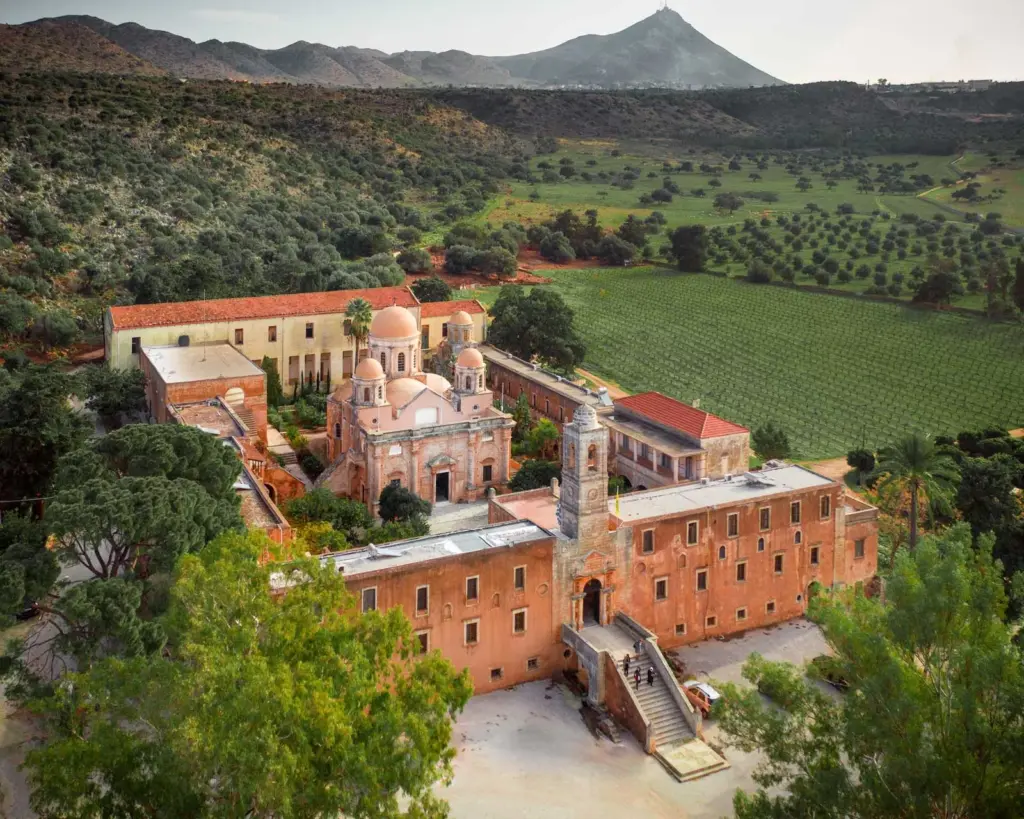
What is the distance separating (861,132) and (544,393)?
433 feet

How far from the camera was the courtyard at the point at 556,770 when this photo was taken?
27.6m

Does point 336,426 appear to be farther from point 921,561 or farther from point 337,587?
point 921,561

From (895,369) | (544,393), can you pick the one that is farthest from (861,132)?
(544,393)

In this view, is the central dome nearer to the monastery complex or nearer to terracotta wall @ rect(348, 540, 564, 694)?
the monastery complex

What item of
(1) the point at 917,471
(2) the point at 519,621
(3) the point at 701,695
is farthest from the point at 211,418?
(1) the point at 917,471

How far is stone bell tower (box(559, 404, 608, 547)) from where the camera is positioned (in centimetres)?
3316

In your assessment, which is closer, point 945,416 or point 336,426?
point 336,426

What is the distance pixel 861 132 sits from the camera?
170m

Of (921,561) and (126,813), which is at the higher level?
(921,561)

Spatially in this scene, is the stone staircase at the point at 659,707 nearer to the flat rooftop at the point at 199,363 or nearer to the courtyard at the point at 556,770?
the courtyard at the point at 556,770

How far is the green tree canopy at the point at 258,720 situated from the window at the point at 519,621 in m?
11.2

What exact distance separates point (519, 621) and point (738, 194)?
116m

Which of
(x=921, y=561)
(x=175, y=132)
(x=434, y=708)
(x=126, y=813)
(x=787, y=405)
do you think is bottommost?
(x=787, y=405)

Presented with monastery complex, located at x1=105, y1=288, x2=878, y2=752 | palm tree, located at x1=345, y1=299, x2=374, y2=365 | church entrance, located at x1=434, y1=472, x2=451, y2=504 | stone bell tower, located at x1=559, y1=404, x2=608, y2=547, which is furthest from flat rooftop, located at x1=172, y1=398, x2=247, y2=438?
stone bell tower, located at x1=559, y1=404, x2=608, y2=547
